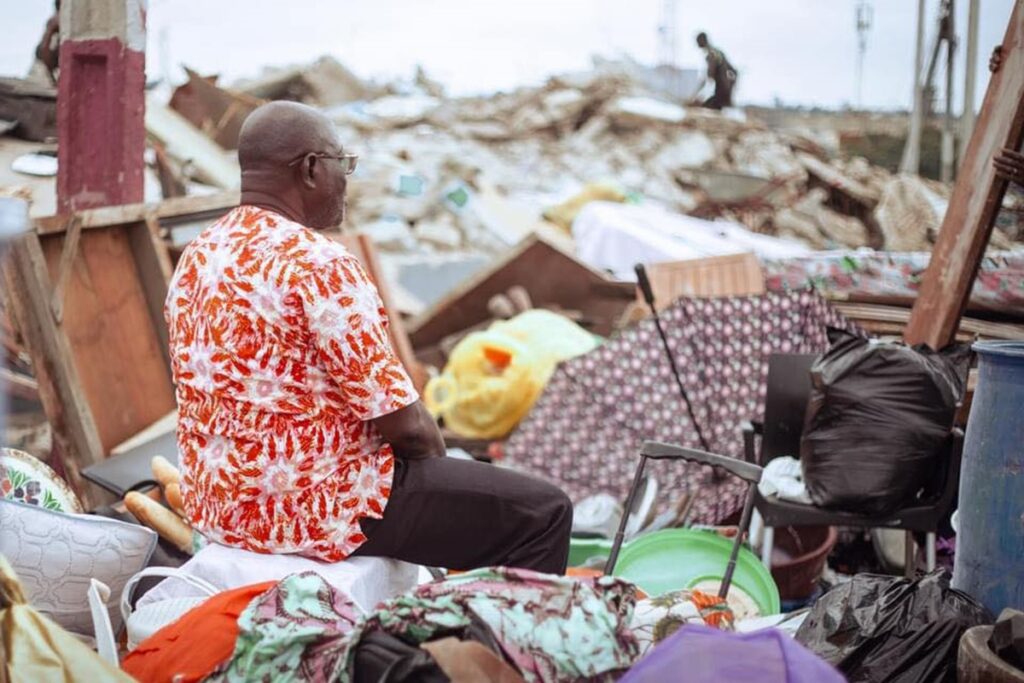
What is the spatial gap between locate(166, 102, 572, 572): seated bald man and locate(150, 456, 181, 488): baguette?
1030 mm

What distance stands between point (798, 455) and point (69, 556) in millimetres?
2791

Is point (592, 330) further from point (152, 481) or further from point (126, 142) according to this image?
point (152, 481)

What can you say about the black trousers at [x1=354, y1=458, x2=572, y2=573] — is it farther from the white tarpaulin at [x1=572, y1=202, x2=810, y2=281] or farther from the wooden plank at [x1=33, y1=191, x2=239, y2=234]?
the white tarpaulin at [x1=572, y1=202, x2=810, y2=281]

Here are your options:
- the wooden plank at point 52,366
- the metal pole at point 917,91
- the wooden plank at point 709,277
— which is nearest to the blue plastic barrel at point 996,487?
the wooden plank at point 52,366

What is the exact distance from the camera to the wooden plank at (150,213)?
463cm

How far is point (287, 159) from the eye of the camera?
108 inches

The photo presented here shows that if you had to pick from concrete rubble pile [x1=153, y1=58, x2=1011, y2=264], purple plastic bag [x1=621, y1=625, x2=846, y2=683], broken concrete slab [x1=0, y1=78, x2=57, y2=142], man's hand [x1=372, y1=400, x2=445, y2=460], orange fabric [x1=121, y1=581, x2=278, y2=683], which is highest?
broken concrete slab [x1=0, y1=78, x2=57, y2=142]

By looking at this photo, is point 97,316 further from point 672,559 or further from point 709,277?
point 709,277

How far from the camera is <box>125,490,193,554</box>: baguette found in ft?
11.4

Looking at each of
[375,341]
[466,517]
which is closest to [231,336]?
[375,341]

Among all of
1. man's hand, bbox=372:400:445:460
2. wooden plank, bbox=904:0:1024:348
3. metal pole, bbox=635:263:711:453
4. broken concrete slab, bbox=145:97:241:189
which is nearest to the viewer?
man's hand, bbox=372:400:445:460

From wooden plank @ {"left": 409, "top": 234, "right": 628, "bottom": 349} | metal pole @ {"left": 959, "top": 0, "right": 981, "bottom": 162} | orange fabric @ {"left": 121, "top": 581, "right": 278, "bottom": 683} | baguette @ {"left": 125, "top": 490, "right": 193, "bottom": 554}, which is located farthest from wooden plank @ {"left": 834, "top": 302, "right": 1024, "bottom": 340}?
orange fabric @ {"left": 121, "top": 581, "right": 278, "bottom": 683}

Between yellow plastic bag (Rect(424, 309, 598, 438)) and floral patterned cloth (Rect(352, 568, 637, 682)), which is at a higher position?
floral patterned cloth (Rect(352, 568, 637, 682))

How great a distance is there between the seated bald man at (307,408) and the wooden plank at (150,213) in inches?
88.4
